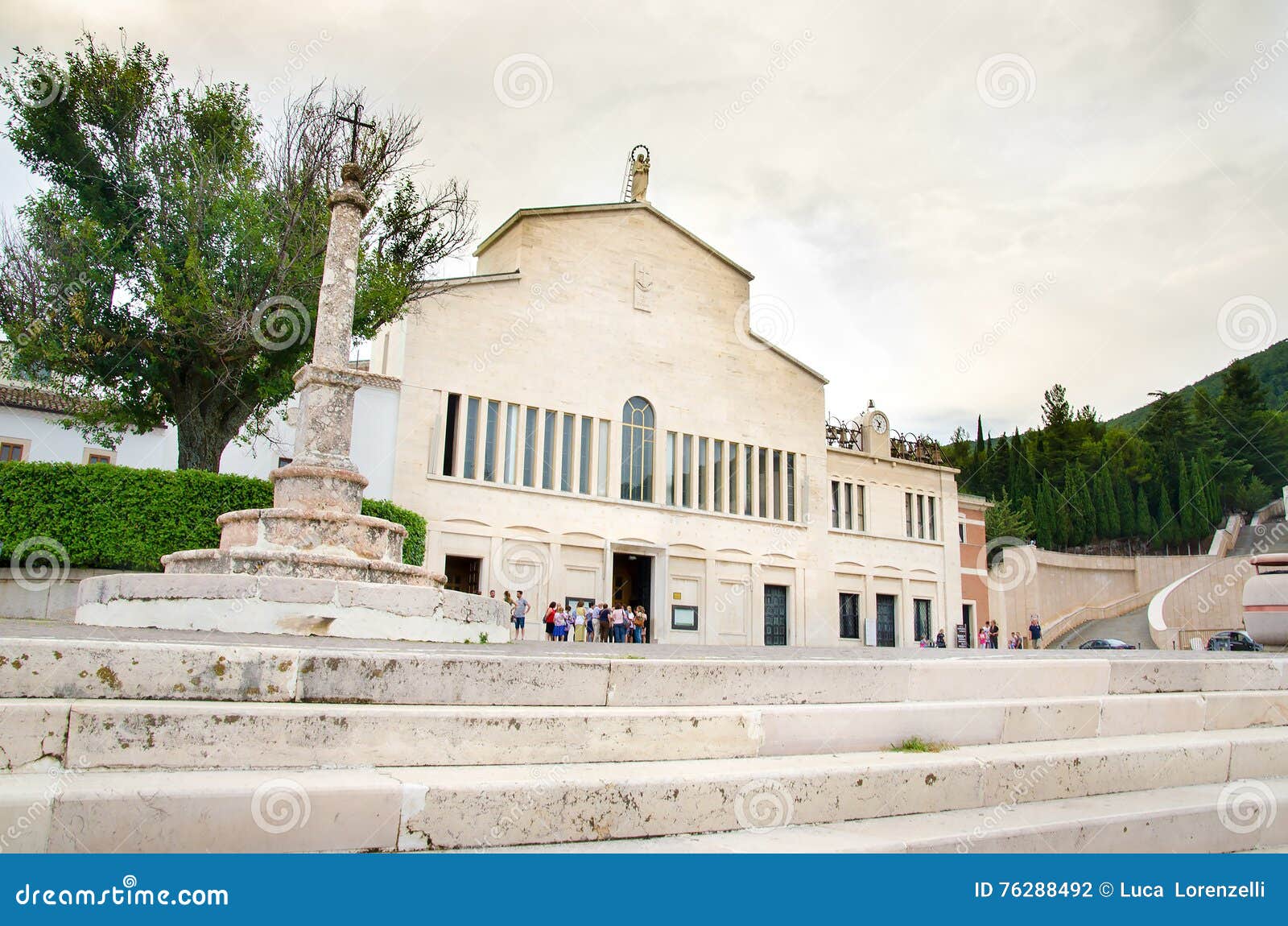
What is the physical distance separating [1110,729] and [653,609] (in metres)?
22.6

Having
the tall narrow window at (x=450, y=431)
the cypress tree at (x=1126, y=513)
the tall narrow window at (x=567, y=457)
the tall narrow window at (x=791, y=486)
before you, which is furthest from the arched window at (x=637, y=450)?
the cypress tree at (x=1126, y=513)

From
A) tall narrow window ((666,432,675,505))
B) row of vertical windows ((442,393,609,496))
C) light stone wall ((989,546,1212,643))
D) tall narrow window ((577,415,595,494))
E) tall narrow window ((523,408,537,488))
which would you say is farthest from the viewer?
light stone wall ((989,546,1212,643))

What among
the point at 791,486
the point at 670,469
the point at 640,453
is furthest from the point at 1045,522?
the point at 640,453

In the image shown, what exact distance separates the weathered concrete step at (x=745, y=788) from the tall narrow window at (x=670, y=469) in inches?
936

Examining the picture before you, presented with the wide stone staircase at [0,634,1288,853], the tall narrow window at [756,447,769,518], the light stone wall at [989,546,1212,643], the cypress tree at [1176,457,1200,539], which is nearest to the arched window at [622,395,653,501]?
the tall narrow window at [756,447,769,518]

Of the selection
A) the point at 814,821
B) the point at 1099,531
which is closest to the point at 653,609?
the point at 814,821

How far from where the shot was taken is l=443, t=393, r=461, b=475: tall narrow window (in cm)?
2594

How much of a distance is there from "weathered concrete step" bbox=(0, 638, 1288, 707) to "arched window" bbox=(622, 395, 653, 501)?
22.4 m

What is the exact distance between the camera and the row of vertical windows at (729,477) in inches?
1184

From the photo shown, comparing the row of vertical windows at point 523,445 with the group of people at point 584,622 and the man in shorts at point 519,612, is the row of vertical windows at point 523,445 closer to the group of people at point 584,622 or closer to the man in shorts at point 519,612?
the group of people at point 584,622

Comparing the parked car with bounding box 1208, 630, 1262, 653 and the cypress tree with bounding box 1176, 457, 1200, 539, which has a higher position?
the cypress tree with bounding box 1176, 457, 1200, 539

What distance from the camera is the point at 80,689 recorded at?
4.19m

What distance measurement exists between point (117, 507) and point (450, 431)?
423 inches

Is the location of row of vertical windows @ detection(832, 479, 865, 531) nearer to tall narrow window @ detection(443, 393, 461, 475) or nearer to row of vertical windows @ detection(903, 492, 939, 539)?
row of vertical windows @ detection(903, 492, 939, 539)
